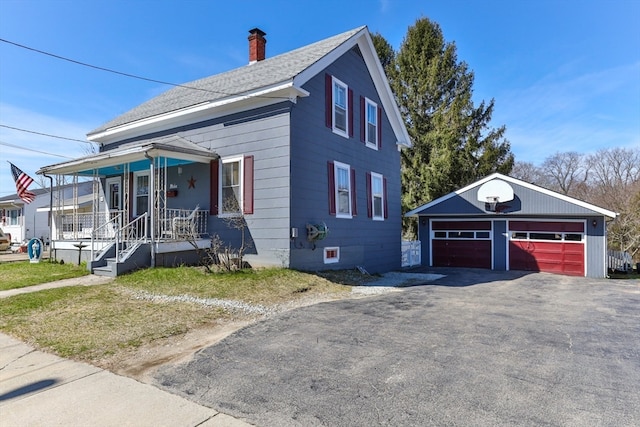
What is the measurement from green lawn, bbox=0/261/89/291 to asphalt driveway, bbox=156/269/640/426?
6.45 m

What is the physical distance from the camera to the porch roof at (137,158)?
32.2ft

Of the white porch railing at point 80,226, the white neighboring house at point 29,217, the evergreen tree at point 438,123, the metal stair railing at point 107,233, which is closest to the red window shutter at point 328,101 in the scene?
the metal stair railing at point 107,233

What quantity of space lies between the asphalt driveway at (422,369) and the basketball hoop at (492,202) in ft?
29.0

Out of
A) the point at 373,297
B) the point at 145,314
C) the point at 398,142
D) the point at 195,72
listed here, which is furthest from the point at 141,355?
the point at 195,72

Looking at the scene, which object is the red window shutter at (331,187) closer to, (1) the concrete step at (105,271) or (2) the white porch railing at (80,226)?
(1) the concrete step at (105,271)

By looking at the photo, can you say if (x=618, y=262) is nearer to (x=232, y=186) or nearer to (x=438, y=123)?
(x=438, y=123)

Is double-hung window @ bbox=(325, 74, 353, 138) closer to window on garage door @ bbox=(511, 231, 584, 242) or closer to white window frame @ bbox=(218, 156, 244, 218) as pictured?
white window frame @ bbox=(218, 156, 244, 218)

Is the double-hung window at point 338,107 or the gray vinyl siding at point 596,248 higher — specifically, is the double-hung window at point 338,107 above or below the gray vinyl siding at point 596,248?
above

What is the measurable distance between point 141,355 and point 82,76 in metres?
11.8

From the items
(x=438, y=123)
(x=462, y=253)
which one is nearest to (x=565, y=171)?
(x=438, y=123)

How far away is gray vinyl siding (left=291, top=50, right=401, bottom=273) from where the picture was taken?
10500mm

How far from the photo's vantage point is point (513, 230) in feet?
53.1

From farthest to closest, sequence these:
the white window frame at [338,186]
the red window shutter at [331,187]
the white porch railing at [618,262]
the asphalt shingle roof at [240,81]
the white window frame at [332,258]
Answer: the white porch railing at [618,262], the white window frame at [338,186], the red window shutter at [331,187], the white window frame at [332,258], the asphalt shingle roof at [240,81]

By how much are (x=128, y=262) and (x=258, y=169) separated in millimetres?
4035
